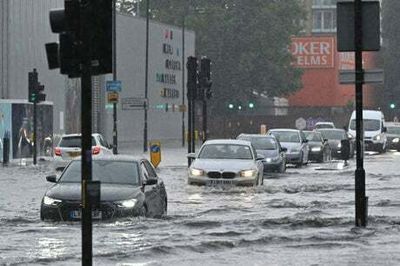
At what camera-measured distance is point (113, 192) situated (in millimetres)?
17594

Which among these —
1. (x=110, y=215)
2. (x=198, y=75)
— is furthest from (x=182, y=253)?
(x=198, y=75)

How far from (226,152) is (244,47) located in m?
62.6

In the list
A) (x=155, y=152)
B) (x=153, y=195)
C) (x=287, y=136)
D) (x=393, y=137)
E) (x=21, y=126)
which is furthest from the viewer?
(x=393, y=137)

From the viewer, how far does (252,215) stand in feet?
67.0

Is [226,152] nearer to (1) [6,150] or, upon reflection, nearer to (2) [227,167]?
(2) [227,167]

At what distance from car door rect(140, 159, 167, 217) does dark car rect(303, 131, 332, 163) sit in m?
28.9

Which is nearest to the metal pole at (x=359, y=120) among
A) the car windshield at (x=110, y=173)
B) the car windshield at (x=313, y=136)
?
the car windshield at (x=110, y=173)

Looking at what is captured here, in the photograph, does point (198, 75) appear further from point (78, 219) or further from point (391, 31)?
point (391, 31)

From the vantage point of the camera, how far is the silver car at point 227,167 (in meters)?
26.4

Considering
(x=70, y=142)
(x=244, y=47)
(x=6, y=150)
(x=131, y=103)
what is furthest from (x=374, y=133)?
(x=244, y=47)

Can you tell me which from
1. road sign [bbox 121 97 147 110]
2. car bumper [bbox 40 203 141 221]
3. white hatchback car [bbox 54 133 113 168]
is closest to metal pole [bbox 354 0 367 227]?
car bumper [bbox 40 203 141 221]

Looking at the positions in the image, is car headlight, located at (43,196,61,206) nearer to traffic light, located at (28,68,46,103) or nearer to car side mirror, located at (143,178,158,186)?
car side mirror, located at (143,178,158,186)

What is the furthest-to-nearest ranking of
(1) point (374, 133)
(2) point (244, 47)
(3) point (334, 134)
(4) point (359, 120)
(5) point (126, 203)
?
1. (2) point (244, 47)
2. (1) point (374, 133)
3. (3) point (334, 134)
4. (5) point (126, 203)
5. (4) point (359, 120)

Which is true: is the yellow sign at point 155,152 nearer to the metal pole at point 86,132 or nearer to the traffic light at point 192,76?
the traffic light at point 192,76
